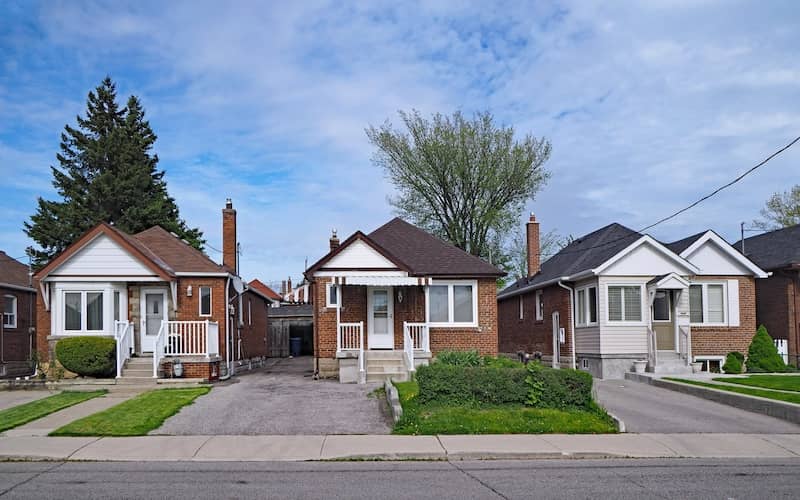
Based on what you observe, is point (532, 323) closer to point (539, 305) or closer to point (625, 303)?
point (539, 305)

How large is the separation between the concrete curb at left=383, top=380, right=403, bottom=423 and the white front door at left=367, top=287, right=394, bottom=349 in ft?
18.8

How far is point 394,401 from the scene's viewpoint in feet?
53.6

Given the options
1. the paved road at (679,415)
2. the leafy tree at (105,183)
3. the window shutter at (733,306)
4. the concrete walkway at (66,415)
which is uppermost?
the leafy tree at (105,183)

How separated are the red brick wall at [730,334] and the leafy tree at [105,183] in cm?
3144

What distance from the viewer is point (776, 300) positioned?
28.4 m

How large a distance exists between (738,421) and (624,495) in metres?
7.65

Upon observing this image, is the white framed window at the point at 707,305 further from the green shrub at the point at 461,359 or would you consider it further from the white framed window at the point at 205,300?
the white framed window at the point at 205,300

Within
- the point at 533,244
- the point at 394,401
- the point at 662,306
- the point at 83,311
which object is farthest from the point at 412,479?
the point at 533,244

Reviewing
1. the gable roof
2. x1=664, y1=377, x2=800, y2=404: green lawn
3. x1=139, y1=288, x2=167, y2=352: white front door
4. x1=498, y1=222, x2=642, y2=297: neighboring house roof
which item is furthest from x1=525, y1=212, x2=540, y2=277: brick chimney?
x1=139, y1=288, x2=167, y2=352: white front door

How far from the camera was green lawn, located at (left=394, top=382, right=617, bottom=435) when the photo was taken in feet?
46.3

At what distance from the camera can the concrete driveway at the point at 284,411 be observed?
48.0 ft

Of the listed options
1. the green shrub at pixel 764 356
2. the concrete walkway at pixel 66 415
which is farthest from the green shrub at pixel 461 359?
the green shrub at pixel 764 356

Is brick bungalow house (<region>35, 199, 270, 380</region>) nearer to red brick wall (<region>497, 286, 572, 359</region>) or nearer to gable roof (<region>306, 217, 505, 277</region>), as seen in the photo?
gable roof (<region>306, 217, 505, 277</region>)

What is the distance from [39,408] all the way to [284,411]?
5.52 m
